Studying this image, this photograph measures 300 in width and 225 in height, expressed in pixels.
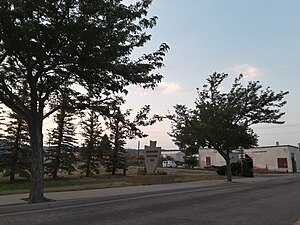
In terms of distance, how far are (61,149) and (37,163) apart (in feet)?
62.9

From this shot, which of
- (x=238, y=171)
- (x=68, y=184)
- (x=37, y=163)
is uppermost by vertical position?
(x=238, y=171)

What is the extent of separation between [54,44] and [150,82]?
4.57 metres

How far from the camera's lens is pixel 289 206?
40.0 feet

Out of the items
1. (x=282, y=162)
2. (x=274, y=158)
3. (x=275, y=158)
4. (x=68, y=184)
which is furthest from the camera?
(x=274, y=158)

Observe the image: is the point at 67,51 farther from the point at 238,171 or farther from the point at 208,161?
the point at 208,161

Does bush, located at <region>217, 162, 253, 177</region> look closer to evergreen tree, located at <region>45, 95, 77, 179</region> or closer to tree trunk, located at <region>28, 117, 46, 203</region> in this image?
evergreen tree, located at <region>45, 95, 77, 179</region>

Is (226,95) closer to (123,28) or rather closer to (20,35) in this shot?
(123,28)

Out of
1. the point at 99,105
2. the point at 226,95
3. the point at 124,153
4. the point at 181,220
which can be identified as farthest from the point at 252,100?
the point at 181,220

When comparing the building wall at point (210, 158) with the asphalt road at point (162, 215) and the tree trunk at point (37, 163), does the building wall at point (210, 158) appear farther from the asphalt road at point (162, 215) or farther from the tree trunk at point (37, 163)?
the tree trunk at point (37, 163)

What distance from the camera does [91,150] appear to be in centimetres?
3622

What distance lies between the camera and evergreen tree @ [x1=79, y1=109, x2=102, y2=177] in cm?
3562

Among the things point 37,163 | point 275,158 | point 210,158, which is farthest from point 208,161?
point 37,163

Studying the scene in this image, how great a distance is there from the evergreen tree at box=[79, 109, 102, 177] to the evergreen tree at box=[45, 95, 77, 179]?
259 centimetres

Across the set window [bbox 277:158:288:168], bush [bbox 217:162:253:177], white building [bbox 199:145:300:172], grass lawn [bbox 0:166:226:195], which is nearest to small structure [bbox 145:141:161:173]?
grass lawn [bbox 0:166:226:195]
